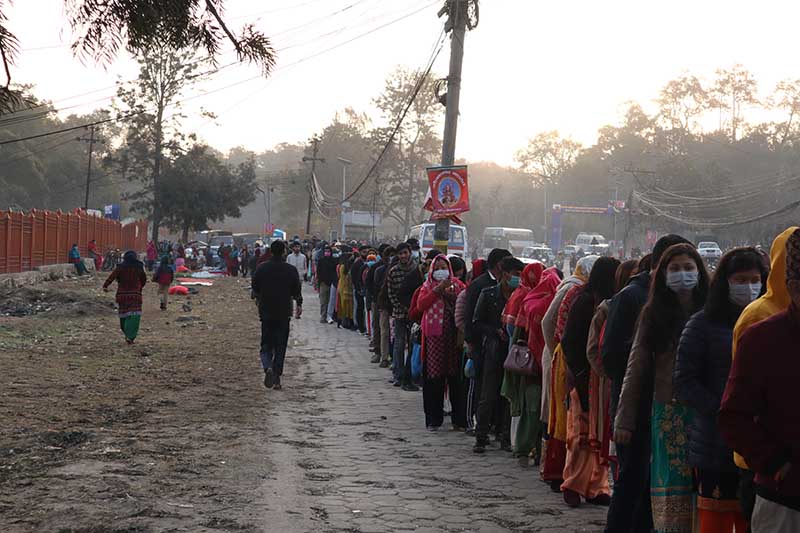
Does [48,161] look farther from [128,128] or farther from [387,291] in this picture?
[387,291]

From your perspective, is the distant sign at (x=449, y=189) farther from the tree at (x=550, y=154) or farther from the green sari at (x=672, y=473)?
the tree at (x=550, y=154)

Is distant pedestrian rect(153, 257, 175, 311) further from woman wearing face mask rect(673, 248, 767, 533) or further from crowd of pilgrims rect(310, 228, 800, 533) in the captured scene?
woman wearing face mask rect(673, 248, 767, 533)

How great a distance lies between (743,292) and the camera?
16.2ft

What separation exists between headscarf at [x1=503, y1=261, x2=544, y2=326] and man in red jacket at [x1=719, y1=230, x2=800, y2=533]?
5402 mm

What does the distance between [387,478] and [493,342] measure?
197 cm

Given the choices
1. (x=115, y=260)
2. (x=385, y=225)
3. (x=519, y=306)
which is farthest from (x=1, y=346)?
(x=385, y=225)

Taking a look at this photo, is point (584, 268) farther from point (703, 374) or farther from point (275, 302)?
point (275, 302)

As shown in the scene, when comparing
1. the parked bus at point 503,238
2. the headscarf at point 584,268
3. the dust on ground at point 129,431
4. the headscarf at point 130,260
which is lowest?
the dust on ground at point 129,431

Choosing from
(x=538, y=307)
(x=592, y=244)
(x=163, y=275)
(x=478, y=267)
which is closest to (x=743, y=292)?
(x=538, y=307)

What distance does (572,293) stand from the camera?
7770mm

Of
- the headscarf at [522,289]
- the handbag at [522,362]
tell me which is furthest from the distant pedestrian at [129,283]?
the handbag at [522,362]

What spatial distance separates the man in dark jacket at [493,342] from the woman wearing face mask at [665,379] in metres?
3.98

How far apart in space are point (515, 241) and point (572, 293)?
8203cm

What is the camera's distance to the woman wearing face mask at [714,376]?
4828 millimetres
